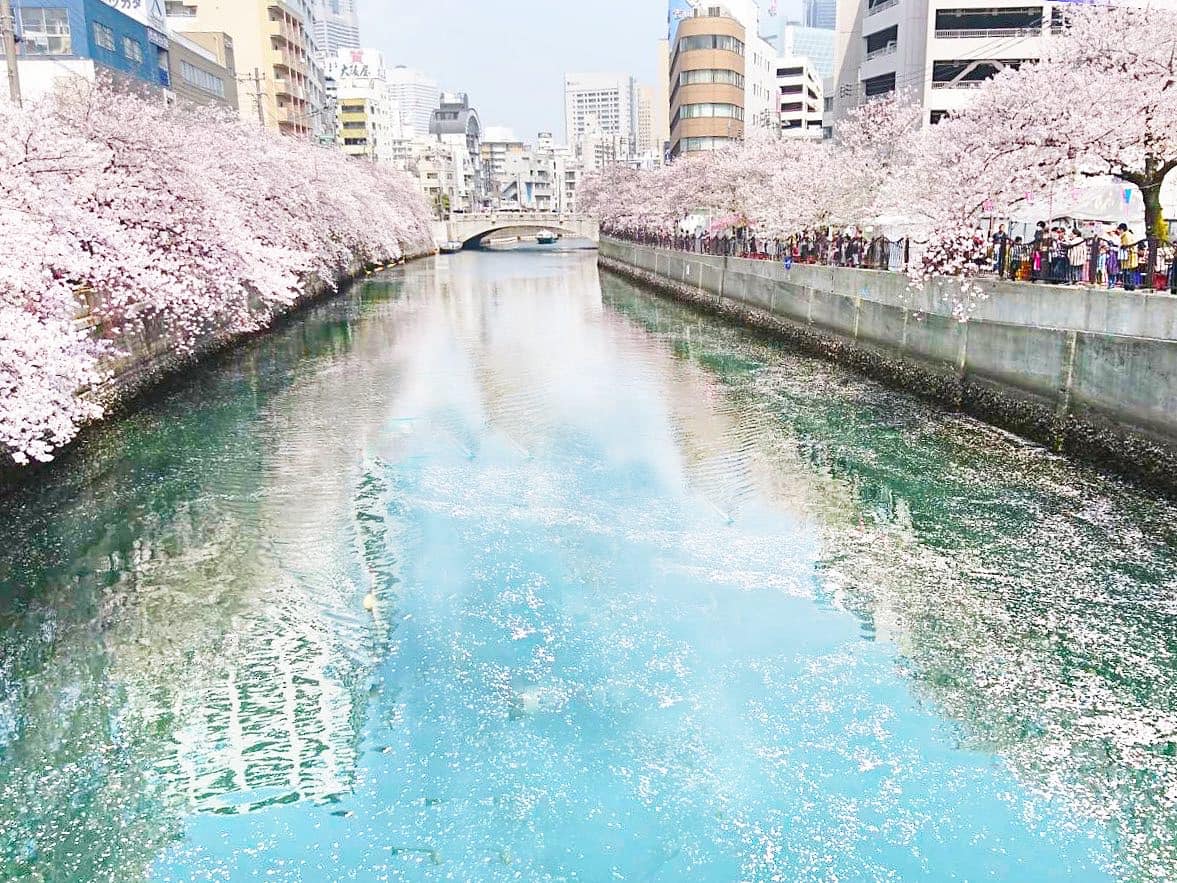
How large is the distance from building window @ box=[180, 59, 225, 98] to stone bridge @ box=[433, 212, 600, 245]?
3573 cm

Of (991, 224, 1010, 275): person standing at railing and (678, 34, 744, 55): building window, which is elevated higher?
(678, 34, 744, 55): building window

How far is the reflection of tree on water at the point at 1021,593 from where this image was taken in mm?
8695

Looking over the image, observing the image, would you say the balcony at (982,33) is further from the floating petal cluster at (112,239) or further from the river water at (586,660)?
the river water at (586,660)

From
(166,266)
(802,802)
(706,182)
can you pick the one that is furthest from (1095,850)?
(706,182)

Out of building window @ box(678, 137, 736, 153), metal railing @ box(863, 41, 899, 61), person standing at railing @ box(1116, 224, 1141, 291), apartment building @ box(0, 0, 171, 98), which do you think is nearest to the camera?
person standing at railing @ box(1116, 224, 1141, 291)

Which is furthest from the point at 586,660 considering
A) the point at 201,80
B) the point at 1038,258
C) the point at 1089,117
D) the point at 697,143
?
the point at 697,143

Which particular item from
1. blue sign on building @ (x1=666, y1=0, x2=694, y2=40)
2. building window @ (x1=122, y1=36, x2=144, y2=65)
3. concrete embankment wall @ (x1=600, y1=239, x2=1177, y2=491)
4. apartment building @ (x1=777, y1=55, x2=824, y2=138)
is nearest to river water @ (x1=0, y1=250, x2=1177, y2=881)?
concrete embankment wall @ (x1=600, y1=239, x2=1177, y2=491)

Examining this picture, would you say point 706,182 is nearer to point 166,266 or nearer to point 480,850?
point 166,266

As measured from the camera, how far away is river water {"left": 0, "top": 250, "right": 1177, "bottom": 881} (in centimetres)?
783

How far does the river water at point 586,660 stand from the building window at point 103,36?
3821 cm

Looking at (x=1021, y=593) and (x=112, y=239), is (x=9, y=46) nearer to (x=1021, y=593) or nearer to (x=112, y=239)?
(x=112, y=239)

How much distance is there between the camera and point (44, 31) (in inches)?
1829

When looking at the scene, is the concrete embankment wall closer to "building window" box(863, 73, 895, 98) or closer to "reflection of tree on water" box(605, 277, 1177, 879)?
"reflection of tree on water" box(605, 277, 1177, 879)

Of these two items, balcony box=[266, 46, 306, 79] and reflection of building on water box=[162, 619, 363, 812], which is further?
balcony box=[266, 46, 306, 79]
